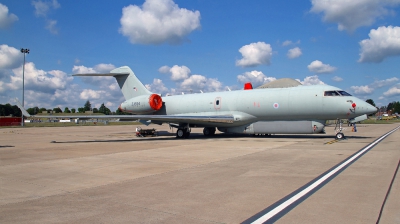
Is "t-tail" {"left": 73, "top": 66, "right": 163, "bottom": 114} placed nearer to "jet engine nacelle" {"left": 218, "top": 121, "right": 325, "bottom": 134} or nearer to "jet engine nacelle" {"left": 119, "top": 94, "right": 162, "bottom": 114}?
"jet engine nacelle" {"left": 119, "top": 94, "right": 162, "bottom": 114}

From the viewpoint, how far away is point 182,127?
23.6 metres

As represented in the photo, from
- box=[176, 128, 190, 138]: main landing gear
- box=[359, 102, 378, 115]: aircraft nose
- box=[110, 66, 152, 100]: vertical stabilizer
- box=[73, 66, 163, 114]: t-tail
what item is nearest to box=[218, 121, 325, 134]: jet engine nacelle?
box=[359, 102, 378, 115]: aircraft nose

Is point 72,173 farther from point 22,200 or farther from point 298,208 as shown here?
point 298,208

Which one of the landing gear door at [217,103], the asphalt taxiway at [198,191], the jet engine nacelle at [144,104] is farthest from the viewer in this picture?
the jet engine nacelle at [144,104]

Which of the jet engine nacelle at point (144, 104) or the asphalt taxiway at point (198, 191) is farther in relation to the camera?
the jet engine nacelle at point (144, 104)

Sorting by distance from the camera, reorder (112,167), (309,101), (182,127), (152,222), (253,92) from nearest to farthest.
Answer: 1. (152,222)
2. (112,167)
3. (309,101)
4. (253,92)
5. (182,127)

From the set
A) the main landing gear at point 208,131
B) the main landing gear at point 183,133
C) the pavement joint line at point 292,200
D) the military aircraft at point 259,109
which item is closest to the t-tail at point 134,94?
the military aircraft at point 259,109

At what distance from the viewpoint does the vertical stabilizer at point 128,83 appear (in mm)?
28406

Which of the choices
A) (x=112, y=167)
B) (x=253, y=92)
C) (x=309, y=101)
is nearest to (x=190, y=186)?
(x=112, y=167)

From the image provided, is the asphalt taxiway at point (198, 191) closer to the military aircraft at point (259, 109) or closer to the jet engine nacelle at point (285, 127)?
the military aircraft at point (259, 109)

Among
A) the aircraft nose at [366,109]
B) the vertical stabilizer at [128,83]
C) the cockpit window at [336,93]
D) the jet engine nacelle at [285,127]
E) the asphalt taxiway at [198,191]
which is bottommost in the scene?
the asphalt taxiway at [198,191]

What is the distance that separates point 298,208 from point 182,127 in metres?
18.6

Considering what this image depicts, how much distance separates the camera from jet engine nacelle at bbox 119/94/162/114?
26.5 m

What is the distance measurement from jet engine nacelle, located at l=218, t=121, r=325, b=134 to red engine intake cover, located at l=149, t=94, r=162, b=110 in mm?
7983
